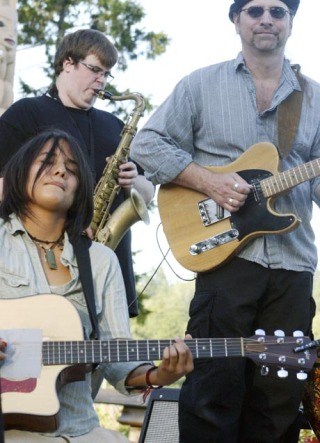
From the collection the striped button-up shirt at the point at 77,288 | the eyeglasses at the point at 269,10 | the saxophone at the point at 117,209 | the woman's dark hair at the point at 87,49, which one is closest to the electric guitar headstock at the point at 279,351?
the striped button-up shirt at the point at 77,288

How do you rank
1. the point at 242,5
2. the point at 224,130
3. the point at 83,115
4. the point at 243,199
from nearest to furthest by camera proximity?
the point at 243,199 → the point at 224,130 → the point at 242,5 → the point at 83,115

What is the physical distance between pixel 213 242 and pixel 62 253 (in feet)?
2.89

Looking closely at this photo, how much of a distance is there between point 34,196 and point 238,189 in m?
0.99

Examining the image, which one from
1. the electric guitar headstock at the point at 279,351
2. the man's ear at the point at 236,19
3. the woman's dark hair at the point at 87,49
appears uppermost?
the man's ear at the point at 236,19

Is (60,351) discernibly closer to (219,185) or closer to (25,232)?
(25,232)

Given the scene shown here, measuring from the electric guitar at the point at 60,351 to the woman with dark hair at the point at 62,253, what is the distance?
58 millimetres

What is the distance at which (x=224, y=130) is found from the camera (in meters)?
4.73

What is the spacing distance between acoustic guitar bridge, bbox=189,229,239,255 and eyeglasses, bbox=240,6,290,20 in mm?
1000

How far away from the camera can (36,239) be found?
401 cm

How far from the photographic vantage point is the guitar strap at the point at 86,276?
3832mm

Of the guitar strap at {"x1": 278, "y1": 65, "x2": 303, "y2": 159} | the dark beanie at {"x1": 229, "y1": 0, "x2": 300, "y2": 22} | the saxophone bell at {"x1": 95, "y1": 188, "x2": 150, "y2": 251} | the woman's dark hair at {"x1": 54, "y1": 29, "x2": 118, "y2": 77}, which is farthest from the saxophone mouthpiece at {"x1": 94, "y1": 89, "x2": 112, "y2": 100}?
the guitar strap at {"x1": 278, "y1": 65, "x2": 303, "y2": 159}

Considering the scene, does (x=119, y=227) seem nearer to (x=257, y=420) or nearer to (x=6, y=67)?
(x=257, y=420)

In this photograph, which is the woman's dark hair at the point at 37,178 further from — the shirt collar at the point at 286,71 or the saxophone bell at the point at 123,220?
the saxophone bell at the point at 123,220

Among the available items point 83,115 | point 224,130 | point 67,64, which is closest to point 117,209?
point 83,115
